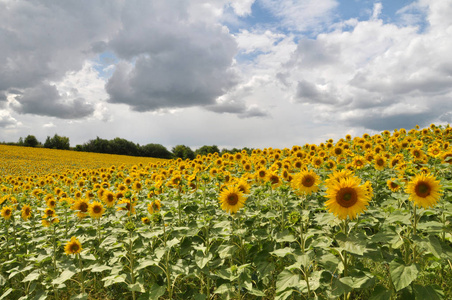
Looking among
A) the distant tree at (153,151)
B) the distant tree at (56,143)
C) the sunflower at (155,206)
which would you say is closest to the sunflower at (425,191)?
the sunflower at (155,206)

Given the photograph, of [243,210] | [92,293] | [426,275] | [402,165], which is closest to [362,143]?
[402,165]

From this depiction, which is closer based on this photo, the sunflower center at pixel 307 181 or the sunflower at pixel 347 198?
the sunflower at pixel 347 198

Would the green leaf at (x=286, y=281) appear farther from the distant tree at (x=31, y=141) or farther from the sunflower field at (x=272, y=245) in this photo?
the distant tree at (x=31, y=141)

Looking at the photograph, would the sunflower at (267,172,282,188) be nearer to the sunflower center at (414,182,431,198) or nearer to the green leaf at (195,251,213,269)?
the green leaf at (195,251,213,269)

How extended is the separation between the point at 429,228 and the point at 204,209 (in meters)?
3.35

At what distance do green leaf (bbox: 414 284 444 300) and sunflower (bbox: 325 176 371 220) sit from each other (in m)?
1.05

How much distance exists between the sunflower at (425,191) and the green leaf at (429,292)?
91cm

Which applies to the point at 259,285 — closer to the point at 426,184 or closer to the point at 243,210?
the point at 243,210

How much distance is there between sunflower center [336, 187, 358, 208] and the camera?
10.8ft

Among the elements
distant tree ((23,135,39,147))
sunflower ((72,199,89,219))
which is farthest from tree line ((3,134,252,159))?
sunflower ((72,199,89,219))

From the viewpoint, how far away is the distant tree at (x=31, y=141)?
76.7 meters

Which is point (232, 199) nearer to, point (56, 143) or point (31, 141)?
point (56, 143)

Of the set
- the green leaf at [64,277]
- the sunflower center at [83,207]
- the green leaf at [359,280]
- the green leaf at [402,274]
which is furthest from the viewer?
the sunflower center at [83,207]

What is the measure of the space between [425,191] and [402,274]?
3.26 feet
